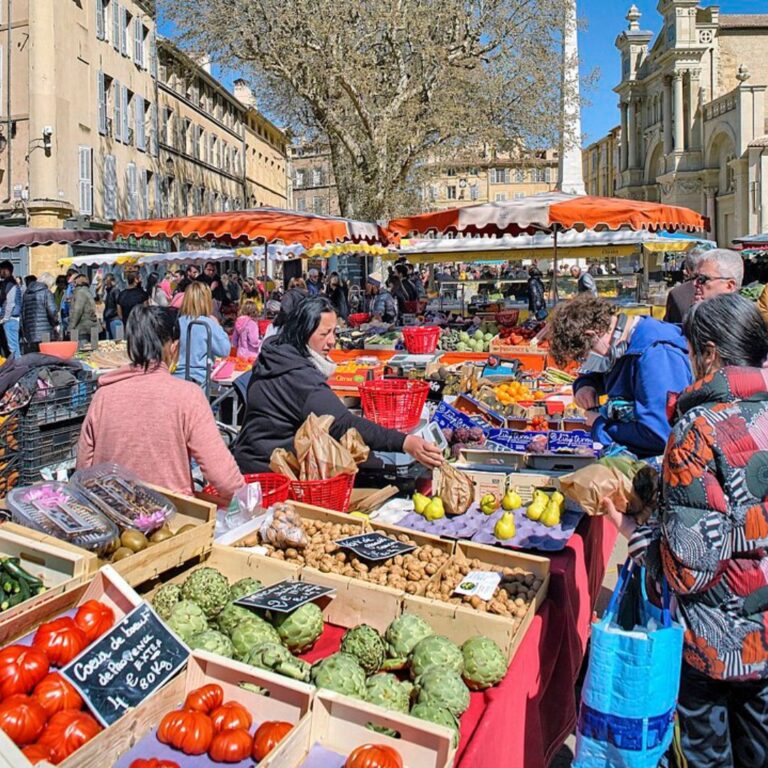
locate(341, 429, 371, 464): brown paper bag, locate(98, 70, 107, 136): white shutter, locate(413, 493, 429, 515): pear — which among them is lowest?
locate(413, 493, 429, 515): pear

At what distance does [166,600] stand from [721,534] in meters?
1.59

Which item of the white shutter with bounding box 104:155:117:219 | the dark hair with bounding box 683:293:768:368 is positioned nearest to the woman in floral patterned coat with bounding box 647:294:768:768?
the dark hair with bounding box 683:293:768:368

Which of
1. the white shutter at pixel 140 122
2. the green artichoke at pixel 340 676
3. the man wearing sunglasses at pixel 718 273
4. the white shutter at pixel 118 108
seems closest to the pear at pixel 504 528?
the green artichoke at pixel 340 676

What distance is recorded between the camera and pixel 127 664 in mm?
1917

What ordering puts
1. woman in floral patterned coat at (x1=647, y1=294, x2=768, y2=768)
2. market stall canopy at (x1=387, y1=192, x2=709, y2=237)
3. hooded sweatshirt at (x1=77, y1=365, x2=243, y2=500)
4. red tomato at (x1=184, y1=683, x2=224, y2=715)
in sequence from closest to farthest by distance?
red tomato at (x1=184, y1=683, x2=224, y2=715)
woman in floral patterned coat at (x1=647, y1=294, x2=768, y2=768)
hooded sweatshirt at (x1=77, y1=365, x2=243, y2=500)
market stall canopy at (x1=387, y1=192, x2=709, y2=237)

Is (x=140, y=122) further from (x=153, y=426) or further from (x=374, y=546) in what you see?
(x=374, y=546)

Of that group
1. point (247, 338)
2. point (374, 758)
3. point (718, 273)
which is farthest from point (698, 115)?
point (374, 758)

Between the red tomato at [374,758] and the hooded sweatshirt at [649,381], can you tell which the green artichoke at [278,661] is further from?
the hooded sweatshirt at [649,381]

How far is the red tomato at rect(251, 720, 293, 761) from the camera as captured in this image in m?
1.75

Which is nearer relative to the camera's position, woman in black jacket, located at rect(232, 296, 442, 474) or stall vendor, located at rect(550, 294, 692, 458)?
stall vendor, located at rect(550, 294, 692, 458)

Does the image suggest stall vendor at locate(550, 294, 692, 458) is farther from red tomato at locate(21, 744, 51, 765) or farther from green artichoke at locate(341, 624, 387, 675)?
red tomato at locate(21, 744, 51, 765)

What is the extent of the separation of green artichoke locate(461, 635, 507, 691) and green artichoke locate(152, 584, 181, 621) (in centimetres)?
88

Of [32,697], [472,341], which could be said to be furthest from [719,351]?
[472,341]

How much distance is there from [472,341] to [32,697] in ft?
25.4
